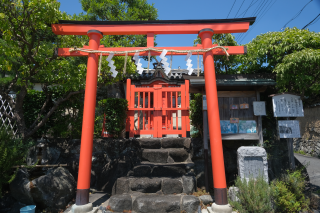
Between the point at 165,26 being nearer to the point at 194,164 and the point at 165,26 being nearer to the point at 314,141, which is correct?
the point at 194,164

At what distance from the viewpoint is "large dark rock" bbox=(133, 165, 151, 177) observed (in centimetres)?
540

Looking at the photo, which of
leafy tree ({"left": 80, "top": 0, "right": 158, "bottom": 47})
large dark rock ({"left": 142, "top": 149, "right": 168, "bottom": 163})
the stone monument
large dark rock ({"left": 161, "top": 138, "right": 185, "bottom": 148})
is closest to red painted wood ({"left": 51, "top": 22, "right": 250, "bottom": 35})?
the stone monument

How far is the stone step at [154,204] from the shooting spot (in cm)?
425

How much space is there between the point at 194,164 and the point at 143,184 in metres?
1.72

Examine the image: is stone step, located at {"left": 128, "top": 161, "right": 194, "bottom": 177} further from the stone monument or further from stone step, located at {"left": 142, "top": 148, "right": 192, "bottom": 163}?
the stone monument

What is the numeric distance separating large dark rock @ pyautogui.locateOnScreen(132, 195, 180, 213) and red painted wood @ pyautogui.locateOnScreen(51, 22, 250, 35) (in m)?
4.12

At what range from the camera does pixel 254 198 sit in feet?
12.2

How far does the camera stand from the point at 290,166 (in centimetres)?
529

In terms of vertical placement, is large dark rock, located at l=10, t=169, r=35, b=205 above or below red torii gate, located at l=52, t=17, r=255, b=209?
below

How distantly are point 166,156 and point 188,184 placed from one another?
1.30m

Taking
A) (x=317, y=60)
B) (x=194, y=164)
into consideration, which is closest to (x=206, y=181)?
(x=194, y=164)

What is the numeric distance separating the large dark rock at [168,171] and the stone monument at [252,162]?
5.31ft

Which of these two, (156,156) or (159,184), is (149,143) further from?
(159,184)

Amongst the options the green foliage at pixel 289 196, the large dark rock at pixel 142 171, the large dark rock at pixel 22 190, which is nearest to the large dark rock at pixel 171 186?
the large dark rock at pixel 142 171
